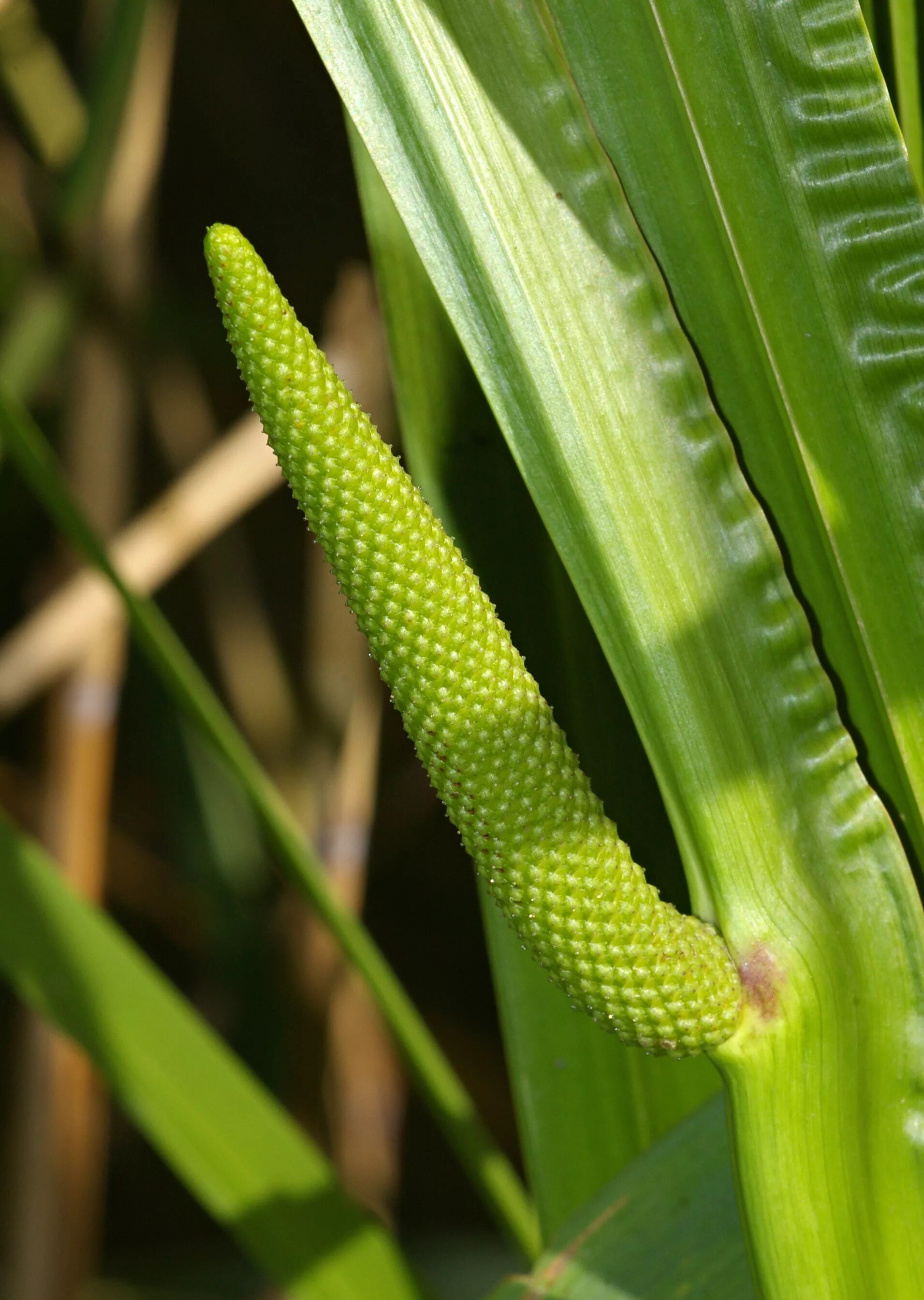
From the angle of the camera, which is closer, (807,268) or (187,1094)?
(807,268)

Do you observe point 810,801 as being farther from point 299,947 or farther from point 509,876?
point 299,947

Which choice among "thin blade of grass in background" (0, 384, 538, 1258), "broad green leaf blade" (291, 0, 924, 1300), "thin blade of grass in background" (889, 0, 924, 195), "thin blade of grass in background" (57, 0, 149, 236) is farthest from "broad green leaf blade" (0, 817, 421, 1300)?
"thin blade of grass in background" (57, 0, 149, 236)

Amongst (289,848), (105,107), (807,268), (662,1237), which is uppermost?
(105,107)

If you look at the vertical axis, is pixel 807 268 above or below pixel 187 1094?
above

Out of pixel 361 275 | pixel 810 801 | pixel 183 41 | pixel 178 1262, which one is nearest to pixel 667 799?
pixel 810 801

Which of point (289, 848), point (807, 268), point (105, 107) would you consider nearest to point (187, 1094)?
point (289, 848)

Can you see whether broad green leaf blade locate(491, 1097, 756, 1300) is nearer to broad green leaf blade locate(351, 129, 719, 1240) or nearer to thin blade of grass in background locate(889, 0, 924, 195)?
broad green leaf blade locate(351, 129, 719, 1240)

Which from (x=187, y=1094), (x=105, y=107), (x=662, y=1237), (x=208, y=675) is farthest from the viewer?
(x=208, y=675)

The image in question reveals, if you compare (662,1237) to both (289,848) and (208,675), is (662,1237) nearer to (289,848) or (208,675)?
(289,848)
